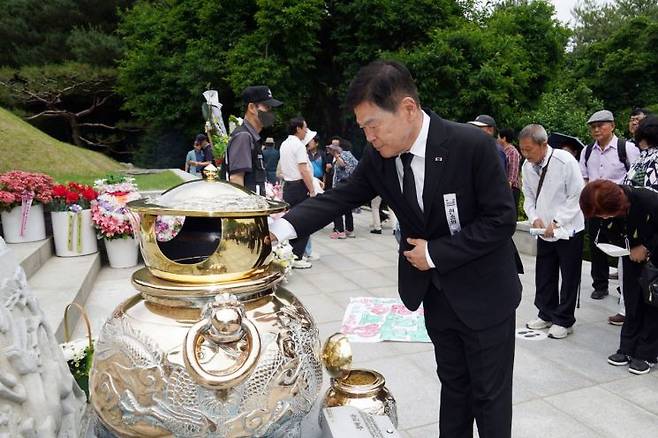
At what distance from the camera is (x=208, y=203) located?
1.37 metres

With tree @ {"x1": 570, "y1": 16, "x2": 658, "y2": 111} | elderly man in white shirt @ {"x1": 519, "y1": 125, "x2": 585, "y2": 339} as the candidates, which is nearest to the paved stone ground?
elderly man in white shirt @ {"x1": 519, "y1": 125, "x2": 585, "y2": 339}

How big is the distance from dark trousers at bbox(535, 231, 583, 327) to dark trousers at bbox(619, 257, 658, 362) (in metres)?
0.35

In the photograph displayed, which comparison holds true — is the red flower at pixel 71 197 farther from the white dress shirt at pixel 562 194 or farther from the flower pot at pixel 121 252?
the white dress shirt at pixel 562 194

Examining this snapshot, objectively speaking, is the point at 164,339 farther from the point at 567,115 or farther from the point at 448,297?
the point at 567,115

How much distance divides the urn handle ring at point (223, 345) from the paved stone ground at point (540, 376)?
21.6 inches

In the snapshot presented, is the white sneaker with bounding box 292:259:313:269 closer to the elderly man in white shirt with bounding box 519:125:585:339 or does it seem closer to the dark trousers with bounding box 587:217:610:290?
the elderly man in white shirt with bounding box 519:125:585:339

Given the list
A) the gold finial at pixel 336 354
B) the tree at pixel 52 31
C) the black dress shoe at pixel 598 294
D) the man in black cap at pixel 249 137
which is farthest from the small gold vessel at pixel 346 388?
the tree at pixel 52 31

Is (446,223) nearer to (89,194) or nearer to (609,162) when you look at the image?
(609,162)

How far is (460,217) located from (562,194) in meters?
2.44

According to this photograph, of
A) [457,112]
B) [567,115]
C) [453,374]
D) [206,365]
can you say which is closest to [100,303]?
[453,374]

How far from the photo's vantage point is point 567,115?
12273 millimetres

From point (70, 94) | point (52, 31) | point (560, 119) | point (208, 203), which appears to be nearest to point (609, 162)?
point (208, 203)

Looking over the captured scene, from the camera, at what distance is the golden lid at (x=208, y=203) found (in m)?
1.35

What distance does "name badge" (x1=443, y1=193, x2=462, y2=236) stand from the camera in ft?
6.06
